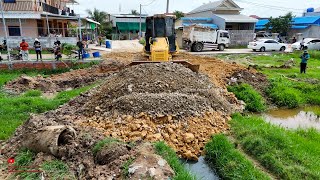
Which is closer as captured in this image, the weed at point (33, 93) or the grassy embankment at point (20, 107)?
the grassy embankment at point (20, 107)

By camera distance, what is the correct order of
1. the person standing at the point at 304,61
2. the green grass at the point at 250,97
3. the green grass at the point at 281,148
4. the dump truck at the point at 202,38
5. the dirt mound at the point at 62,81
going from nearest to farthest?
the green grass at the point at 281,148 → the green grass at the point at 250,97 → the dirt mound at the point at 62,81 → the person standing at the point at 304,61 → the dump truck at the point at 202,38

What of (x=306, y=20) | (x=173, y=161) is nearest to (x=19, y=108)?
(x=173, y=161)

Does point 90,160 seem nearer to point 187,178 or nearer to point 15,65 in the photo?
point 187,178

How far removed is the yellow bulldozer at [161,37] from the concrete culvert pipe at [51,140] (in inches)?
314

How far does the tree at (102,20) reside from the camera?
173 feet

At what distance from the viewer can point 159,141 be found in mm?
6820

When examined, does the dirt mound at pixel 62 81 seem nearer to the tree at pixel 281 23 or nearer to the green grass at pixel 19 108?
the green grass at pixel 19 108

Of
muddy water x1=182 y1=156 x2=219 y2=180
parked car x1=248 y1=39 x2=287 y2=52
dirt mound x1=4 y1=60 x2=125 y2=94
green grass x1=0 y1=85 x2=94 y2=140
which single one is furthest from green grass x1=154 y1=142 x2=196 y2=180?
parked car x1=248 y1=39 x2=287 y2=52

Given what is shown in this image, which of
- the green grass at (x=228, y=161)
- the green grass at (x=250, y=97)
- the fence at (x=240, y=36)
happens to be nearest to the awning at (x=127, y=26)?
the fence at (x=240, y=36)

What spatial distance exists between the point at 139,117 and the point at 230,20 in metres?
32.5

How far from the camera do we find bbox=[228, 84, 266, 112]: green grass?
35.3 feet

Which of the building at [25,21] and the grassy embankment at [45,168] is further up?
the building at [25,21]

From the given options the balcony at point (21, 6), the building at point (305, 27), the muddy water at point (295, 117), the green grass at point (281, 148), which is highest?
the balcony at point (21, 6)

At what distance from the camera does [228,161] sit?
253 inches
